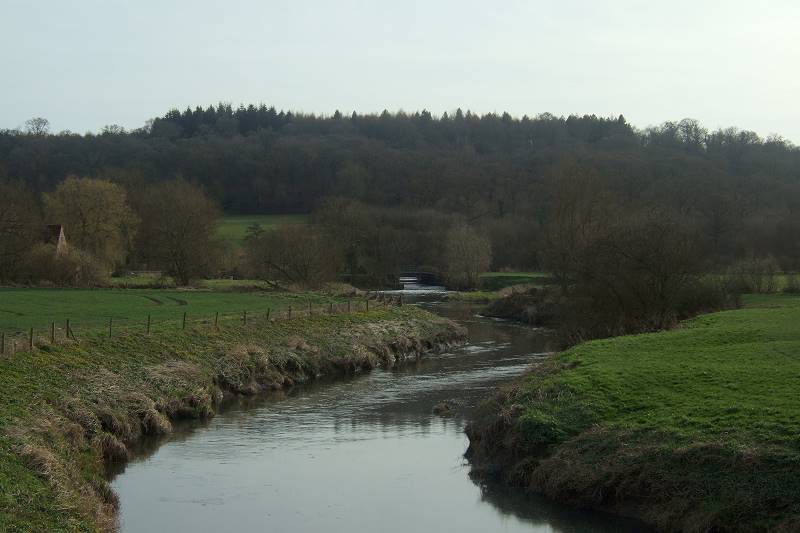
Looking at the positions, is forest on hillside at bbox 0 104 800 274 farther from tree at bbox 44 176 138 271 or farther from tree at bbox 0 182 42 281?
tree at bbox 0 182 42 281

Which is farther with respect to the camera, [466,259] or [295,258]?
[466,259]

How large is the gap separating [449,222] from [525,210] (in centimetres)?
1215

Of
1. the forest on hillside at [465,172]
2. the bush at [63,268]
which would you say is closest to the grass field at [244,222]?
the forest on hillside at [465,172]

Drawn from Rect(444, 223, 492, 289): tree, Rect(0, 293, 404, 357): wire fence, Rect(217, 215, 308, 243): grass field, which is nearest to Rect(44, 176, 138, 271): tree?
Rect(217, 215, 308, 243): grass field

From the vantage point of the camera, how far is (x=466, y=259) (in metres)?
94.3

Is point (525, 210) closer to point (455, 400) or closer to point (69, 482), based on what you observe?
point (455, 400)

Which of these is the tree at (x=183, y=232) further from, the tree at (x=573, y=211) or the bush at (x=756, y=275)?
the bush at (x=756, y=275)

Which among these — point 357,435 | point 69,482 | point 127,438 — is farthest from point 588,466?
point 127,438

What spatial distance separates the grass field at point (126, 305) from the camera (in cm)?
4072

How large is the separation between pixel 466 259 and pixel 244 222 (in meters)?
44.7

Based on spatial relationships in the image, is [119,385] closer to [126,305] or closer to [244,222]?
[126,305]

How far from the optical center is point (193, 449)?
2584cm

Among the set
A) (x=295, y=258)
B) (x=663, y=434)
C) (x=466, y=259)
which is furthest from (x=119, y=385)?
(x=466, y=259)

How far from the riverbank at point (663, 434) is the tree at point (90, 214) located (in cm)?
6078
